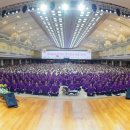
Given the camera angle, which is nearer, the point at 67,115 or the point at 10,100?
the point at 67,115

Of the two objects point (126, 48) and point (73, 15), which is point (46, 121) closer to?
point (73, 15)

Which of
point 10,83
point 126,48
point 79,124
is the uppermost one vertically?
point 126,48

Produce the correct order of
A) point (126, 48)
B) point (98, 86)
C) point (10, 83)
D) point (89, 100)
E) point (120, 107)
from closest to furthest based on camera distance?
point (120, 107), point (89, 100), point (98, 86), point (10, 83), point (126, 48)

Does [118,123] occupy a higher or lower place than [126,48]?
lower

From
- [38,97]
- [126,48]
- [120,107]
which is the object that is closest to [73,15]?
[38,97]

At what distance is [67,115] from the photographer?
11.2 metres

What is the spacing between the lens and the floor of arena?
961 centimetres

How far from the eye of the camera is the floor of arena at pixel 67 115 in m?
9.61

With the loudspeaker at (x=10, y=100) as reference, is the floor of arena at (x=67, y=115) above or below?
below

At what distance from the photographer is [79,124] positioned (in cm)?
986

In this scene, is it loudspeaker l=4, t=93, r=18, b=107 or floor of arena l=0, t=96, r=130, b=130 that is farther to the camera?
loudspeaker l=4, t=93, r=18, b=107

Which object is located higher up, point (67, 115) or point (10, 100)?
point (10, 100)

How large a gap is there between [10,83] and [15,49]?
3041cm

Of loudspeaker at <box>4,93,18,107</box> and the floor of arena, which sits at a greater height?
loudspeaker at <box>4,93,18,107</box>
